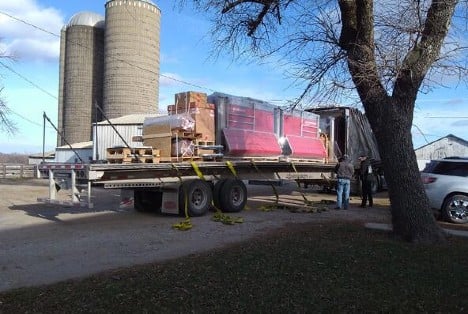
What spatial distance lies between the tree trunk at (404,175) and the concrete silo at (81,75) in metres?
35.5

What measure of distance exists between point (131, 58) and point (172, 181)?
2749 cm

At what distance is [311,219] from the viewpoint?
1399 centimetres

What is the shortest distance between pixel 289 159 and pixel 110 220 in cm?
611

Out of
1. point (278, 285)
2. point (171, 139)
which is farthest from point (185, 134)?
point (278, 285)

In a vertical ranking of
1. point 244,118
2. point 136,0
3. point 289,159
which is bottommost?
point 289,159

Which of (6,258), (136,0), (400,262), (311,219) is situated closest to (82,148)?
(136,0)

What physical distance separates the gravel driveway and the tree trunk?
9.90 ft

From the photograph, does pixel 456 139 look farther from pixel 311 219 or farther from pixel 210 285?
pixel 210 285

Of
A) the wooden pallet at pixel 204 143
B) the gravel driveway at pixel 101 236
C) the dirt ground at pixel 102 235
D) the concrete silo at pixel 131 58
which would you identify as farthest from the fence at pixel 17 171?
the wooden pallet at pixel 204 143

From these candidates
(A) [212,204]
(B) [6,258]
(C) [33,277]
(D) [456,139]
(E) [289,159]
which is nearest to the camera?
(C) [33,277]

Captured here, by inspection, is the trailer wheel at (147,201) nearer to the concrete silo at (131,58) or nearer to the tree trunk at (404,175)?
the tree trunk at (404,175)

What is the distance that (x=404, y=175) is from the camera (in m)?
9.65

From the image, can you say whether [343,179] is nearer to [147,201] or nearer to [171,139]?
[171,139]

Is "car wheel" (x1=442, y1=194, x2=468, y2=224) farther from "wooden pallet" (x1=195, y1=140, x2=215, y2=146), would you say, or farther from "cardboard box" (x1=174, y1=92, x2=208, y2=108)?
"cardboard box" (x1=174, y1=92, x2=208, y2=108)
